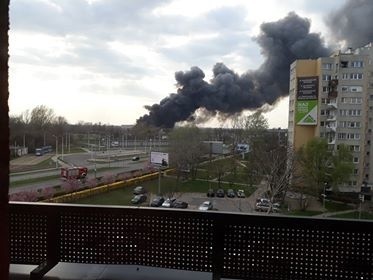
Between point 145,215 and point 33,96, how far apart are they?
7.77 meters

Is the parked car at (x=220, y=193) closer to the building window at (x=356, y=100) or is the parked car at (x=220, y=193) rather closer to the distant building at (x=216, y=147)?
the distant building at (x=216, y=147)

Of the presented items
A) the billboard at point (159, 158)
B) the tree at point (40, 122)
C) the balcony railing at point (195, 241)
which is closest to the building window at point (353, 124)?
the billboard at point (159, 158)

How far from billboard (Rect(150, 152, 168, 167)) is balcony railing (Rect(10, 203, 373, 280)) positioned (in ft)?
29.5

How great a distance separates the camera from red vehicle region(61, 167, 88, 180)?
7.82 m

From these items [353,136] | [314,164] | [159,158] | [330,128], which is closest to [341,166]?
[314,164]

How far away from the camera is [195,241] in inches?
67.3

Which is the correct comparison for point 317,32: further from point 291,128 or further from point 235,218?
point 235,218

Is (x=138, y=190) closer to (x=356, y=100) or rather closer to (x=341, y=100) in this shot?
(x=341, y=100)

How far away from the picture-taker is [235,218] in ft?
Result: 5.46

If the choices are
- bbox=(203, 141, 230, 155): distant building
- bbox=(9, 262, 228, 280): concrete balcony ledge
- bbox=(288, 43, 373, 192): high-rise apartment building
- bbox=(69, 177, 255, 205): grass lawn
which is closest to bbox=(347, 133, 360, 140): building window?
bbox=(288, 43, 373, 192): high-rise apartment building

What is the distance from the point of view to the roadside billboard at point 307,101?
47.2 ft

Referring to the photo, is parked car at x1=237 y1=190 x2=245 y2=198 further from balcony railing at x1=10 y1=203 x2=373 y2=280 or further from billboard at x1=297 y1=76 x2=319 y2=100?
balcony railing at x1=10 y1=203 x2=373 y2=280

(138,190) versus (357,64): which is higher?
(357,64)

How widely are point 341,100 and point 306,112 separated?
156 centimetres
